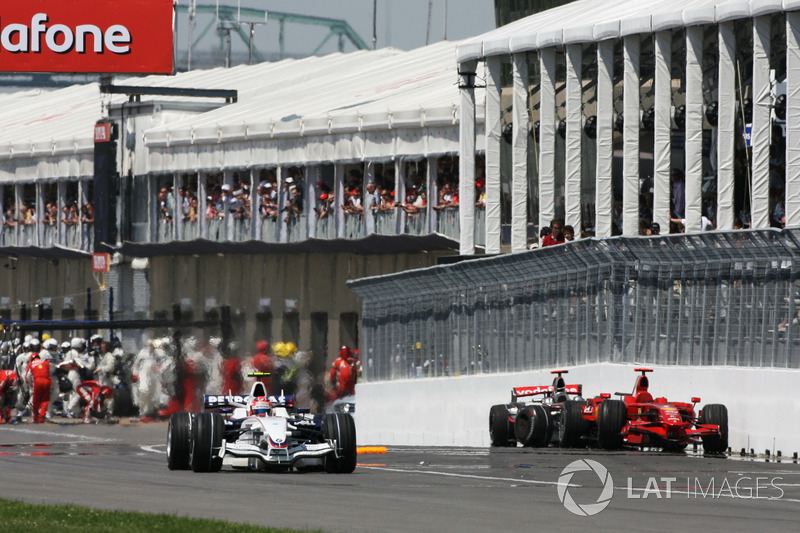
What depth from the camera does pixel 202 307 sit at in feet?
178

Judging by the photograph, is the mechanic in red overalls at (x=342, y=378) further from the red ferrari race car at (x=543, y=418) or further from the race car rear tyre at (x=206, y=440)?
the race car rear tyre at (x=206, y=440)

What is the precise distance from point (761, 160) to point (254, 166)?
894 inches

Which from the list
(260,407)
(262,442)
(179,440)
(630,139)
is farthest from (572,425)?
(630,139)

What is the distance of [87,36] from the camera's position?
56.8 m

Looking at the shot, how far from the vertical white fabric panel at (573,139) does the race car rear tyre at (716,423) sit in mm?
10635

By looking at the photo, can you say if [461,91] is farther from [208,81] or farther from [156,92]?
Result: [208,81]

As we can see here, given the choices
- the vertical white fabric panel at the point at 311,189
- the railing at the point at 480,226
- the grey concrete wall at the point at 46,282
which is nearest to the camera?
the railing at the point at 480,226

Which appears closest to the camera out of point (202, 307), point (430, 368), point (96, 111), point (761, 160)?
point (761, 160)

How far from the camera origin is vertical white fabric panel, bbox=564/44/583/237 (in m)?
34.6

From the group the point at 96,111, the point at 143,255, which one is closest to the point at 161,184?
the point at 143,255

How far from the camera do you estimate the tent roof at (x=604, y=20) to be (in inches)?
1200

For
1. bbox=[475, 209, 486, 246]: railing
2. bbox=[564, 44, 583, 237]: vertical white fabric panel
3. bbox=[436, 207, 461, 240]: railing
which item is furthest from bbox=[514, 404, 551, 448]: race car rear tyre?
bbox=[436, 207, 461, 240]: railing

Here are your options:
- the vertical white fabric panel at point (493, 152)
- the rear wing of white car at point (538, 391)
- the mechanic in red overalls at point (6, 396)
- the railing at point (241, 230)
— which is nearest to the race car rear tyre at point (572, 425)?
the rear wing of white car at point (538, 391)

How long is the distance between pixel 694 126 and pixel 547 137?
4.38m
